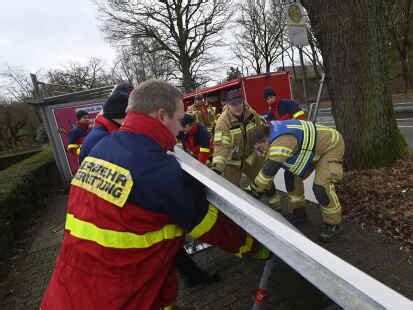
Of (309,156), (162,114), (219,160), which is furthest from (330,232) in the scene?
(162,114)

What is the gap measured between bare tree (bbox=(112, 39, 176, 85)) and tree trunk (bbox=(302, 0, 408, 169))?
14.8 m

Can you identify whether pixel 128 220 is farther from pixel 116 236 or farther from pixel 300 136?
pixel 300 136

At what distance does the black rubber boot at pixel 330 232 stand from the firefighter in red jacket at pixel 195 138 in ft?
6.18

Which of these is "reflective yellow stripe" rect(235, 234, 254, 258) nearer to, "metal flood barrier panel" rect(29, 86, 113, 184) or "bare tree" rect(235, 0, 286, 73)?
"metal flood barrier panel" rect(29, 86, 113, 184)

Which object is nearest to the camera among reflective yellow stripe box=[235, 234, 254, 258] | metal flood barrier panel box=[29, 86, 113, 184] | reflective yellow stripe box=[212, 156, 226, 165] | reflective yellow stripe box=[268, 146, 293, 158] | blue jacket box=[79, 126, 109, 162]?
reflective yellow stripe box=[235, 234, 254, 258]

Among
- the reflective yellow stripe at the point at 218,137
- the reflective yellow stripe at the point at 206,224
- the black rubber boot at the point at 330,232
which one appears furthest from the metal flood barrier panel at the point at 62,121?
the reflective yellow stripe at the point at 206,224

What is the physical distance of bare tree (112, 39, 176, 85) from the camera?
74.8 ft

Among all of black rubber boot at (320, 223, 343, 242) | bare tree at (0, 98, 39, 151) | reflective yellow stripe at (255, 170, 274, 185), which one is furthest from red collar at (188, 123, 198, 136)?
bare tree at (0, 98, 39, 151)

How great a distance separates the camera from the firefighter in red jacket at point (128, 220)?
1075 millimetres

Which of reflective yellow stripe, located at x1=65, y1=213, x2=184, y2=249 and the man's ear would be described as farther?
the man's ear

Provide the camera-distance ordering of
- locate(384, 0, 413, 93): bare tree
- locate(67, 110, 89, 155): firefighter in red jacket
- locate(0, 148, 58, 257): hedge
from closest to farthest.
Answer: locate(0, 148, 58, 257): hedge, locate(67, 110, 89, 155): firefighter in red jacket, locate(384, 0, 413, 93): bare tree

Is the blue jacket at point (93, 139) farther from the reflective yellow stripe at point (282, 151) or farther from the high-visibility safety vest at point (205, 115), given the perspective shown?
the high-visibility safety vest at point (205, 115)

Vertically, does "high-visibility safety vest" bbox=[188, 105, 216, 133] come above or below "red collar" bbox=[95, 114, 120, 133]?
below

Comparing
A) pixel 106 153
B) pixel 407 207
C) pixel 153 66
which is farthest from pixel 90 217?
pixel 153 66
